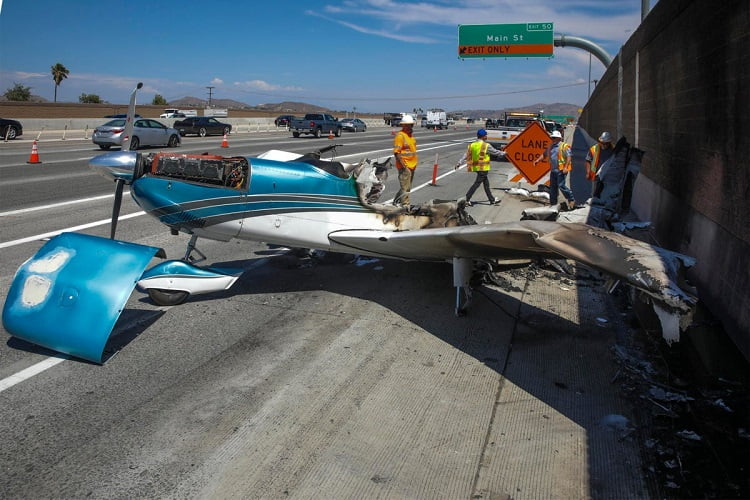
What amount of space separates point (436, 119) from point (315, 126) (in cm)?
3552

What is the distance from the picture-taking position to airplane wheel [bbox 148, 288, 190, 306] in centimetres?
611

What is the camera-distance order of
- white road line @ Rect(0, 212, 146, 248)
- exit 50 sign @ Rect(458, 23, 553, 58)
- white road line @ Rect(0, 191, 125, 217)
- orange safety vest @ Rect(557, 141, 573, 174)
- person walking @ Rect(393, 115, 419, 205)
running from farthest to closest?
exit 50 sign @ Rect(458, 23, 553, 58), orange safety vest @ Rect(557, 141, 573, 174), person walking @ Rect(393, 115, 419, 205), white road line @ Rect(0, 191, 125, 217), white road line @ Rect(0, 212, 146, 248)

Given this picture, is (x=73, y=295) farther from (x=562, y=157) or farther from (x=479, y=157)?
(x=562, y=157)

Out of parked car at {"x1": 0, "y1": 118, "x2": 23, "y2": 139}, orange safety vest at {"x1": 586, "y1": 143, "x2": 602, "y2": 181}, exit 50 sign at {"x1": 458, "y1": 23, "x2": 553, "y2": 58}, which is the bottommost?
orange safety vest at {"x1": 586, "y1": 143, "x2": 602, "y2": 181}

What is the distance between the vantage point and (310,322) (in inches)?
235

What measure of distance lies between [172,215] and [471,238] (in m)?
3.31

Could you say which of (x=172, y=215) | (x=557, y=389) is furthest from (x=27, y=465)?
(x=557, y=389)

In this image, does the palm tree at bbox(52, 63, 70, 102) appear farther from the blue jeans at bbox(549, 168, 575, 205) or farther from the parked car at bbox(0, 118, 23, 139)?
the blue jeans at bbox(549, 168, 575, 205)

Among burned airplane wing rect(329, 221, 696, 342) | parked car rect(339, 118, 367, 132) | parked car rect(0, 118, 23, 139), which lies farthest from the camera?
parked car rect(339, 118, 367, 132)

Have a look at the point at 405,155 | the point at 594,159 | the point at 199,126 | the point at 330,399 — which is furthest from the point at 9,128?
the point at 330,399

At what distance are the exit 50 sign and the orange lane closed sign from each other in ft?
78.8

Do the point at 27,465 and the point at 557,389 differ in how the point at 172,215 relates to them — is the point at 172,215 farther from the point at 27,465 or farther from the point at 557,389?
the point at 557,389

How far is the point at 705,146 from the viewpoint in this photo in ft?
22.8

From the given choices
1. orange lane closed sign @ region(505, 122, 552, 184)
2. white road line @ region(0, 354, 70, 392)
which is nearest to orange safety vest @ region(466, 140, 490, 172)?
orange lane closed sign @ region(505, 122, 552, 184)
